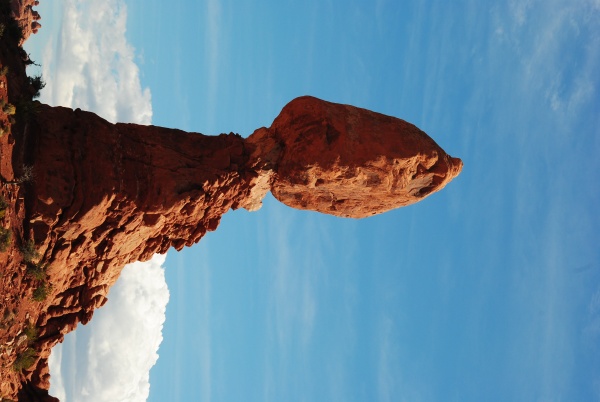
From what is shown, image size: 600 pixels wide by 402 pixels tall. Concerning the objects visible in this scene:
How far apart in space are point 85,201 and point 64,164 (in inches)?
61.3

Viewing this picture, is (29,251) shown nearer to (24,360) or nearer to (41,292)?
(41,292)

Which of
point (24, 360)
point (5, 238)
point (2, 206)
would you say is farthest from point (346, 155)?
point (24, 360)

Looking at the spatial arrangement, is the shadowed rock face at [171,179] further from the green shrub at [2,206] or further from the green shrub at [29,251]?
the green shrub at [2,206]

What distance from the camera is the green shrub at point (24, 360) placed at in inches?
761

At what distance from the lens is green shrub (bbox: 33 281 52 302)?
1991 cm

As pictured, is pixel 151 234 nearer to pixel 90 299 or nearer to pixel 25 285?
pixel 90 299

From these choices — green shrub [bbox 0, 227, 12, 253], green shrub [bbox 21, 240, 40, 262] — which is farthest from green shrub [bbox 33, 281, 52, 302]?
green shrub [bbox 0, 227, 12, 253]

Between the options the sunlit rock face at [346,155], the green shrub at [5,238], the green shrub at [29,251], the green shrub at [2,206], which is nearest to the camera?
the green shrub at [2,206]

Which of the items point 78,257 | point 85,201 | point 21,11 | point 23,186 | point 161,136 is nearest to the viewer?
point 23,186

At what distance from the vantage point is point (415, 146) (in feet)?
81.3

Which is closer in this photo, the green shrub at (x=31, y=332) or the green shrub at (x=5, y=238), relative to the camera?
the green shrub at (x=5, y=238)

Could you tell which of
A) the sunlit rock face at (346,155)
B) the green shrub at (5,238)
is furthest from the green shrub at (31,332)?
A: the sunlit rock face at (346,155)

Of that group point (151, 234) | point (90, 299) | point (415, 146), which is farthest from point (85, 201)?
point (415, 146)

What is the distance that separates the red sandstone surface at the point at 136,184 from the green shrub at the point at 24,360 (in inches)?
6.1
